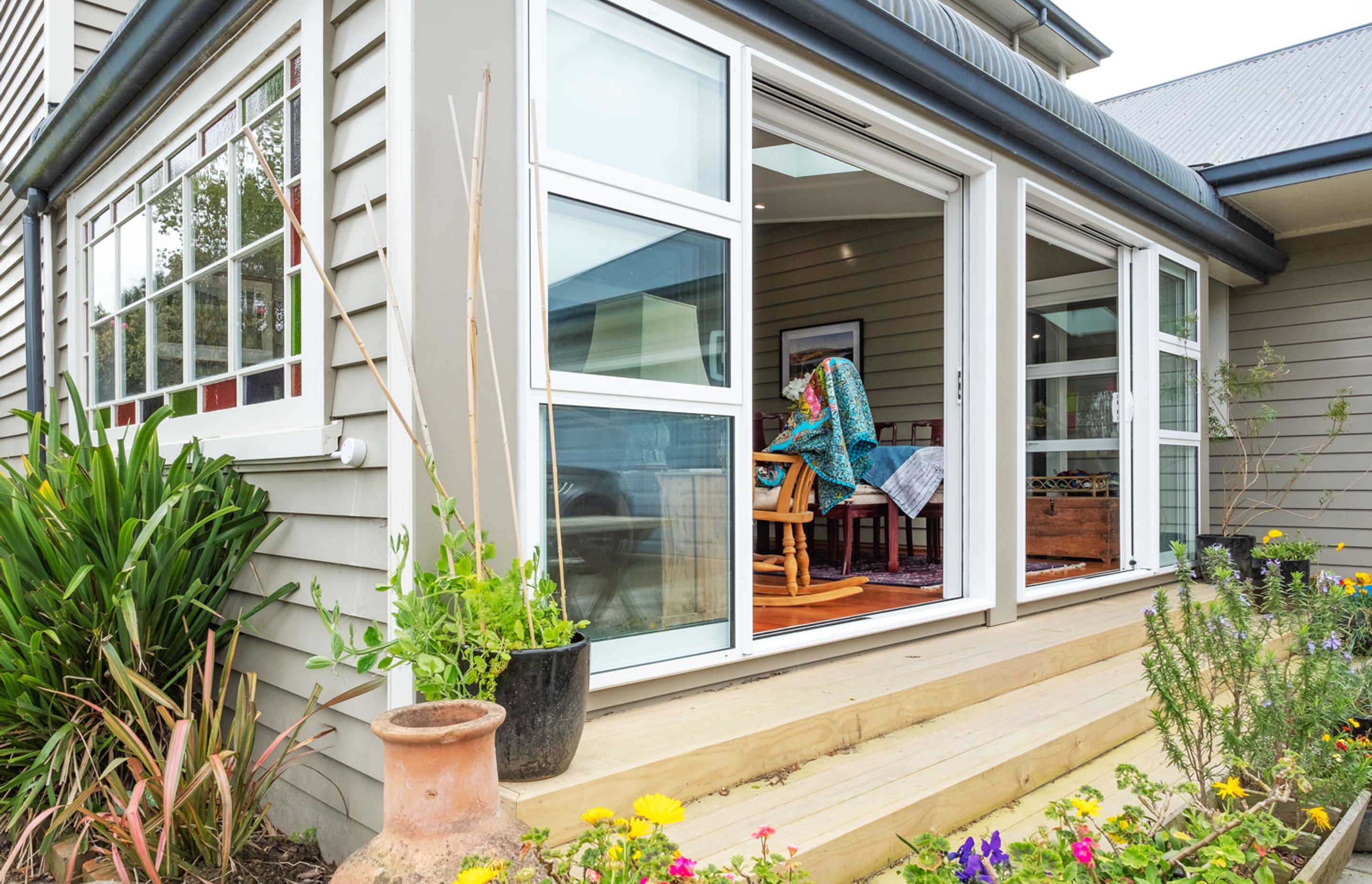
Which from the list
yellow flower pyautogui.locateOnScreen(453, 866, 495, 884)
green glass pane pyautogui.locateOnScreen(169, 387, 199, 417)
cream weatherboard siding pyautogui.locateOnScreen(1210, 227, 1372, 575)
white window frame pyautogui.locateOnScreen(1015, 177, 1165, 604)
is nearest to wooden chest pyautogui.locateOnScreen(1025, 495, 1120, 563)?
white window frame pyautogui.locateOnScreen(1015, 177, 1165, 604)

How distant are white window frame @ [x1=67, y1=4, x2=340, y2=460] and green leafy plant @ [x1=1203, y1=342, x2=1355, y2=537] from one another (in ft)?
17.5

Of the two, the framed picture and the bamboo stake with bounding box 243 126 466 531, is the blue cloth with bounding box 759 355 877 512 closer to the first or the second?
the bamboo stake with bounding box 243 126 466 531

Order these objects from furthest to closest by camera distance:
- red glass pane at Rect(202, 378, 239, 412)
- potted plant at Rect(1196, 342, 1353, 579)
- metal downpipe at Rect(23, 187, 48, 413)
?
potted plant at Rect(1196, 342, 1353, 579) < metal downpipe at Rect(23, 187, 48, 413) < red glass pane at Rect(202, 378, 239, 412)

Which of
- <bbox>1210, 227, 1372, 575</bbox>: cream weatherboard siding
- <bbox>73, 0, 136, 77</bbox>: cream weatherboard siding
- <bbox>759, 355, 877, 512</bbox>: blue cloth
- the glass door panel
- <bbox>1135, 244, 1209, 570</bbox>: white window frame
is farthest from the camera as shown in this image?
<bbox>1210, 227, 1372, 575</bbox>: cream weatherboard siding

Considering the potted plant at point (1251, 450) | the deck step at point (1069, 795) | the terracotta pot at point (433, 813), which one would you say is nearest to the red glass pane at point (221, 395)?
the terracotta pot at point (433, 813)

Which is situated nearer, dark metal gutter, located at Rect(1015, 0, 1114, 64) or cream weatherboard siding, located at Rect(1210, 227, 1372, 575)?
cream weatherboard siding, located at Rect(1210, 227, 1372, 575)

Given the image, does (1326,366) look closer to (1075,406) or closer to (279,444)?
(1075,406)

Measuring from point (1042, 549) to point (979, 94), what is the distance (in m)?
3.41

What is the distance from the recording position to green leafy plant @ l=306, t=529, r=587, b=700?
182 centimetres

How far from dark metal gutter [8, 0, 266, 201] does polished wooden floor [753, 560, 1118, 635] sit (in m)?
2.65

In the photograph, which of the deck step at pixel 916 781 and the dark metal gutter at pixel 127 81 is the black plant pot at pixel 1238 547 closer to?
the deck step at pixel 916 781

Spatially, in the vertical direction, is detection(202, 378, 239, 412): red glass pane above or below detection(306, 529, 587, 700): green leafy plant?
above

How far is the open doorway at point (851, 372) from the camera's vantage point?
4.07 meters

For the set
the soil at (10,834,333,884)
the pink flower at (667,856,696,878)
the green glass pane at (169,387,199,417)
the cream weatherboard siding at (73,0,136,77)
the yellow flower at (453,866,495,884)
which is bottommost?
the soil at (10,834,333,884)
